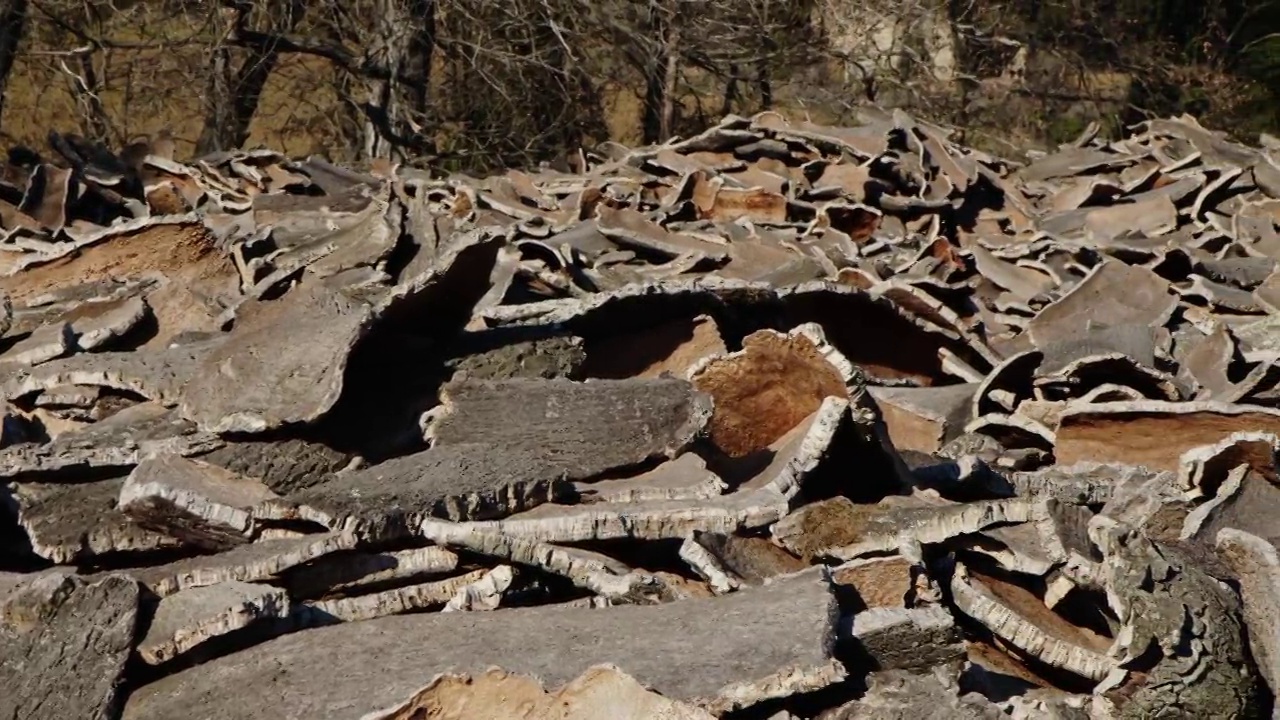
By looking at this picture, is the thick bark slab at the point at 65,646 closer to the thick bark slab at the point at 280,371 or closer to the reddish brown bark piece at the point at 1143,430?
the thick bark slab at the point at 280,371

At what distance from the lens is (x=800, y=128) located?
263 inches

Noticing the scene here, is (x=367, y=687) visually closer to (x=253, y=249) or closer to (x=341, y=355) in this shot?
(x=341, y=355)

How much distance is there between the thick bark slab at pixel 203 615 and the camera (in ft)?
6.66

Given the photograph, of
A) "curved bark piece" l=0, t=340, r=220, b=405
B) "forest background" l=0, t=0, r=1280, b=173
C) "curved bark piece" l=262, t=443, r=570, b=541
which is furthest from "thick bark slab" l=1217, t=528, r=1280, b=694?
"forest background" l=0, t=0, r=1280, b=173

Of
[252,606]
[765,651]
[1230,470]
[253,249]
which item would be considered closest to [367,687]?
[252,606]

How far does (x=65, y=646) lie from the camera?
6.53 ft

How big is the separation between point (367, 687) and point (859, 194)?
13.5 feet

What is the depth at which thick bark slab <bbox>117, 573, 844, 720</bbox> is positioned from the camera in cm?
192

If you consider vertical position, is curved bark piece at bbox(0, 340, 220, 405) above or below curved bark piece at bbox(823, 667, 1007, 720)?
below

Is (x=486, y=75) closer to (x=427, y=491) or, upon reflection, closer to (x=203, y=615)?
(x=427, y=491)

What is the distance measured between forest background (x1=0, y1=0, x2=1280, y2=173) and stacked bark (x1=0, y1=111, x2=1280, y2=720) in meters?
5.56

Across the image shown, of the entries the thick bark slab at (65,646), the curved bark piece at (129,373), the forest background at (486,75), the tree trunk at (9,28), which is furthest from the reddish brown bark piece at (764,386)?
the forest background at (486,75)

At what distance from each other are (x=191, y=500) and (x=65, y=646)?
323 mm

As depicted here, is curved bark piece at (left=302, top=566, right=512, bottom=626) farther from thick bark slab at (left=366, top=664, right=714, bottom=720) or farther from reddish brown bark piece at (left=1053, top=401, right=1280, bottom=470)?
reddish brown bark piece at (left=1053, top=401, right=1280, bottom=470)
